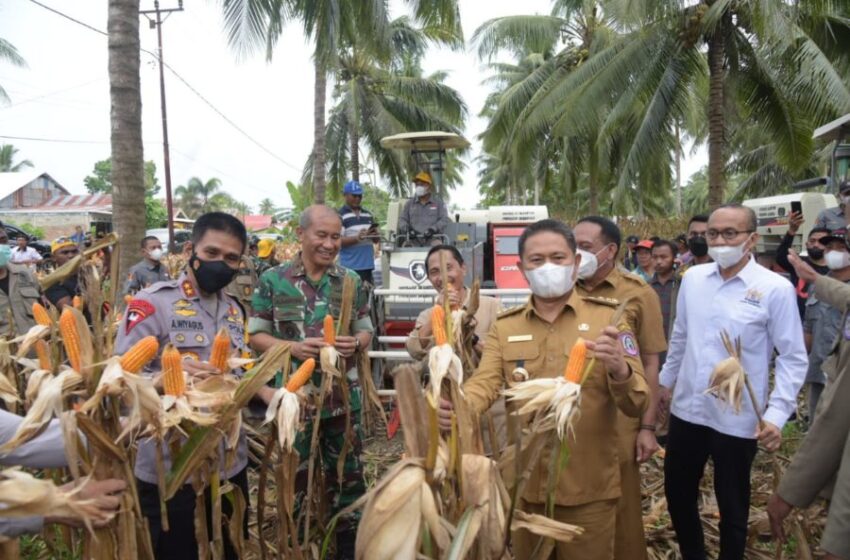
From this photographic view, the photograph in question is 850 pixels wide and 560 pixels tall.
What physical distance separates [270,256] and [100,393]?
7.16 meters

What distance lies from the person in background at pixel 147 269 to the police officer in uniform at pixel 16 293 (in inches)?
34.6

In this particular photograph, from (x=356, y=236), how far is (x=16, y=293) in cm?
329

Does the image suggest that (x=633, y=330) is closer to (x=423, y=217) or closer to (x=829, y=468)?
(x=829, y=468)

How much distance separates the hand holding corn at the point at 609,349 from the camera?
183cm

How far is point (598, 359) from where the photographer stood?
1912 mm

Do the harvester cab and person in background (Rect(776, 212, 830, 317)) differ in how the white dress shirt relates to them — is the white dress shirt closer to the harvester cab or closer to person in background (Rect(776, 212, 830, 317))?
person in background (Rect(776, 212, 830, 317))

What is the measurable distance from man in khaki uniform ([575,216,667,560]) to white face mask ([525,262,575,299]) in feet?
2.50

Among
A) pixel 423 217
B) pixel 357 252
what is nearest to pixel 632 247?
pixel 423 217

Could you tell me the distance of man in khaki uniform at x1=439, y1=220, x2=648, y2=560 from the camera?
2207mm

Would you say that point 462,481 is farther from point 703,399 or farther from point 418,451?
point 703,399

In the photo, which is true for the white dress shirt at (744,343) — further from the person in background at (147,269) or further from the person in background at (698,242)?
the person in background at (147,269)

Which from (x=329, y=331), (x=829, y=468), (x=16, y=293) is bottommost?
(x=829, y=468)

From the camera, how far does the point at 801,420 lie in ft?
17.3

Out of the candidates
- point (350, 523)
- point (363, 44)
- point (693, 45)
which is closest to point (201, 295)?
point (350, 523)
